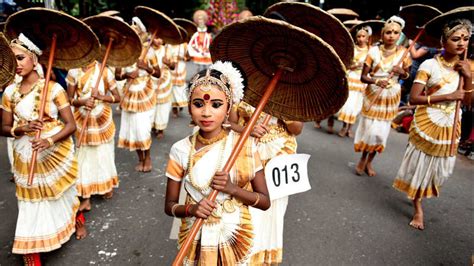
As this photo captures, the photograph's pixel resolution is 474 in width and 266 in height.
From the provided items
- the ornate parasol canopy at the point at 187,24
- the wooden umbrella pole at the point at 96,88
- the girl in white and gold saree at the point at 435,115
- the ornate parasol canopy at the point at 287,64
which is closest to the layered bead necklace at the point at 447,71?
the girl in white and gold saree at the point at 435,115

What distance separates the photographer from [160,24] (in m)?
4.75

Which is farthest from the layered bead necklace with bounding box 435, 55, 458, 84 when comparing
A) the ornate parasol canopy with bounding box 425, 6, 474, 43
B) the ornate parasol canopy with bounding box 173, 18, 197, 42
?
the ornate parasol canopy with bounding box 173, 18, 197, 42

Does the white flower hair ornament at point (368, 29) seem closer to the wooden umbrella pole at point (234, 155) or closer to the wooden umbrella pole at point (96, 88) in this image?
the wooden umbrella pole at point (96, 88)

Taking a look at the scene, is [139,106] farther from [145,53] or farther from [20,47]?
[20,47]

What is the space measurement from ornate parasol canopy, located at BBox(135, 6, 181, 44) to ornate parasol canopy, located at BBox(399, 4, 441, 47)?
322 centimetres

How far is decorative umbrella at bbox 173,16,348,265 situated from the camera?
1617 millimetres

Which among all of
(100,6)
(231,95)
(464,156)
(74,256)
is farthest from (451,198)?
(100,6)

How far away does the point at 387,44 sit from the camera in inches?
196

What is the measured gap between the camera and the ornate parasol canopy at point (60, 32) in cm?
259

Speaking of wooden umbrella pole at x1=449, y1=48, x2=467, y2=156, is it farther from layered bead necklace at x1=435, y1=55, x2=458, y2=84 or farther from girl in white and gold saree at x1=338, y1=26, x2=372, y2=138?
girl in white and gold saree at x1=338, y1=26, x2=372, y2=138

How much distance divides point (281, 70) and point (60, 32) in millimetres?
2027

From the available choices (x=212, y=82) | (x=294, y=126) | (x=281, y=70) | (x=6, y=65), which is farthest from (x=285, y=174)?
(x=6, y=65)

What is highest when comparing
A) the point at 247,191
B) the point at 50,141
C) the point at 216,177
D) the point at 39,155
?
the point at 216,177

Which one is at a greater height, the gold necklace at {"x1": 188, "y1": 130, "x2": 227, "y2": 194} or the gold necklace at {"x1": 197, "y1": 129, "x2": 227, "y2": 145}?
the gold necklace at {"x1": 197, "y1": 129, "x2": 227, "y2": 145}
